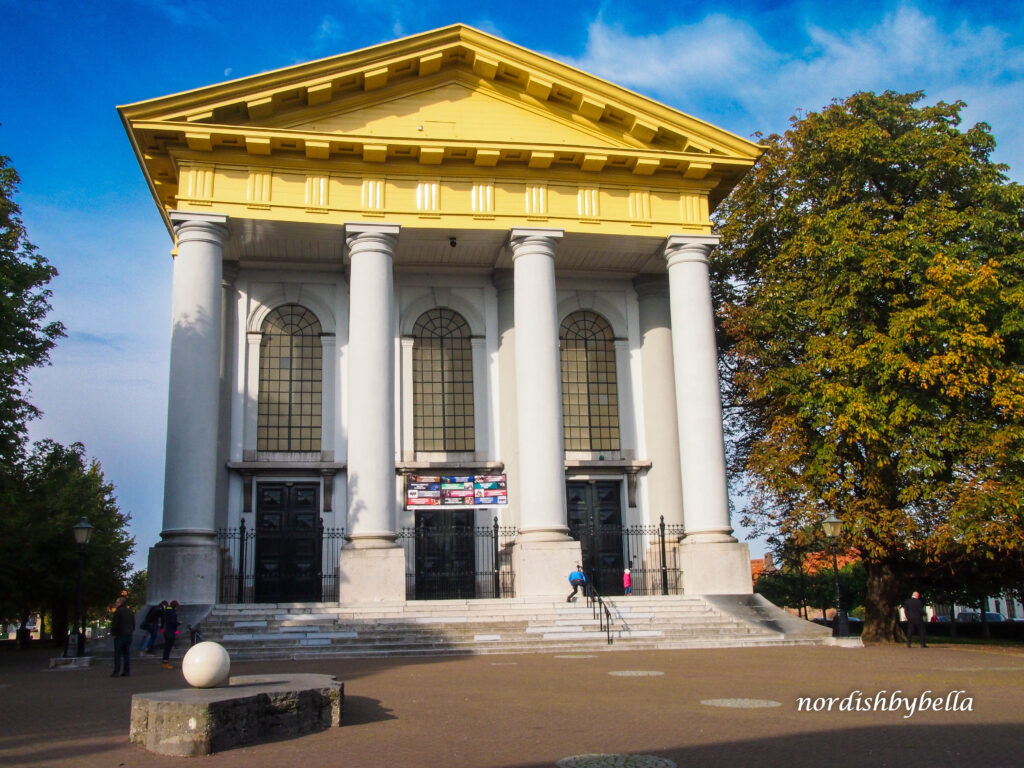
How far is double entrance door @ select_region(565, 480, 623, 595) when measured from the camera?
27.0 m

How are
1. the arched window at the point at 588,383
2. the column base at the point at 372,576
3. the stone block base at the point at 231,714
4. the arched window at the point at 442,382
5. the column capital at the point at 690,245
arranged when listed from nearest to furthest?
the stone block base at the point at 231,714, the column base at the point at 372,576, the column capital at the point at 690,245, the arched window at the point at 442,382, the arched window at the point at 588,383

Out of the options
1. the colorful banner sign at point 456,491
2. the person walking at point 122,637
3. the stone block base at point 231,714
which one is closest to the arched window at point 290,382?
the colorful banner sign at point 456,491

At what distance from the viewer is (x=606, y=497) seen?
1107 inches

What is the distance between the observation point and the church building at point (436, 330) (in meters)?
23.2

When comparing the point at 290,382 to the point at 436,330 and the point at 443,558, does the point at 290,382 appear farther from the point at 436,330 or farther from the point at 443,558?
the point at 443,558

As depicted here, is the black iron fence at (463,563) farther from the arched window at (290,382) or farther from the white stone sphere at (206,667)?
the white stone sphere at (206,667)

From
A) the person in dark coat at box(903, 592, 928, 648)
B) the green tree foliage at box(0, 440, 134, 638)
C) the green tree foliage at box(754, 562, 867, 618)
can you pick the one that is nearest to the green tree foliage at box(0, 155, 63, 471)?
the green tree foliage at box(0, 440, 134, 638)

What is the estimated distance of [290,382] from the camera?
27172mm

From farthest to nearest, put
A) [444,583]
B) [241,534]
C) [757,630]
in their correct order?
[444,583]
[241,534]
[757,630]

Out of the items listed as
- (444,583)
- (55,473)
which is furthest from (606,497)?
(55,473)

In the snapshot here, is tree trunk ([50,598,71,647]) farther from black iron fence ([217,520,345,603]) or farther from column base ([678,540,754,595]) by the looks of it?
column base ([678,540,754,595])

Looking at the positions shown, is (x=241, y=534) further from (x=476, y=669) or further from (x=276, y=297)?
(x=476, y=669)

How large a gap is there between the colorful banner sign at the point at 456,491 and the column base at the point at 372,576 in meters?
4.09

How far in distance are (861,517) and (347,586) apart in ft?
40.8
